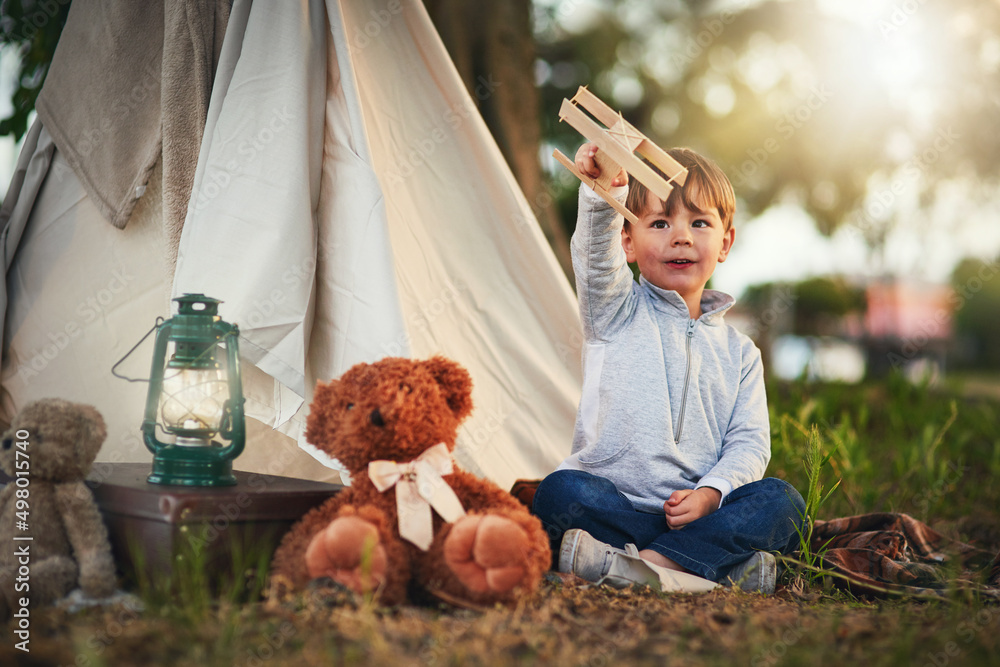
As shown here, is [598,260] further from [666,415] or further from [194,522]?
[194,522]

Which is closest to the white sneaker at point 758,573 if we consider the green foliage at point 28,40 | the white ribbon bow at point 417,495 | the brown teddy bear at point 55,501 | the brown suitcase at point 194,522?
the white ribbon bow at point 417,495

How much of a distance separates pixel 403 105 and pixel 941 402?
3.80m

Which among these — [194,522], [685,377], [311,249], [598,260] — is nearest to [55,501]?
[194,522]

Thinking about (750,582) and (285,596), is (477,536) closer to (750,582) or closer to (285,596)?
(285,596)

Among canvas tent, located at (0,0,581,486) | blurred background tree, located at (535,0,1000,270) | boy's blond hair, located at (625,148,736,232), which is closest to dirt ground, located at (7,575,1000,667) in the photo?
canvas tent, located at (0,0,581,486)

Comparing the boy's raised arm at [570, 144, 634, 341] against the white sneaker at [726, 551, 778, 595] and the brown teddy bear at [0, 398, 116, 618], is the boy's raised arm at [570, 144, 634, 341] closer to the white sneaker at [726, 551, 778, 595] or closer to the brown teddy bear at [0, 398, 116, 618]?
the white sneaker at [726, 551, 778, 595]

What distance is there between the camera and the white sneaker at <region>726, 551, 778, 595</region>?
177 cm

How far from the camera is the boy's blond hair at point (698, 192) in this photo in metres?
2.01

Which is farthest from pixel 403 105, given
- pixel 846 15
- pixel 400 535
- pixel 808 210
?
pixel 808 210

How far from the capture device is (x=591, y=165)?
5.77 ft

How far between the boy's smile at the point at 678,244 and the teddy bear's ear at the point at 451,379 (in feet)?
2.49

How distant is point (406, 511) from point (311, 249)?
0.76 metres

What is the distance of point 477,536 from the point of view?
1.32 m

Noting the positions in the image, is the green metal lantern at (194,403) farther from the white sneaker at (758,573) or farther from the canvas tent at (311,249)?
the white sneaker at (758,573)
